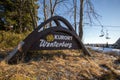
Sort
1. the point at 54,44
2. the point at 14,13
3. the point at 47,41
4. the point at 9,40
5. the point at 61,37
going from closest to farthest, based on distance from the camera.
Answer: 1. the point at 47,41
2. the point at 54,44
3. the point at 61,37
4. the point at 9,40
5. the point at 14,13

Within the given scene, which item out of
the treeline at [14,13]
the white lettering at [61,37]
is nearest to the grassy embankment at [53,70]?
the white lettering at [61,37]

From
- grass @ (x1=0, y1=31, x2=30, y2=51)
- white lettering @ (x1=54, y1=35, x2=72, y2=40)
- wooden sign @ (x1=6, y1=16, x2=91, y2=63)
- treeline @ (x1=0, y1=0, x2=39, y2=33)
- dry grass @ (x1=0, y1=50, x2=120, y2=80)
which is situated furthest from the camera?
treeline @ (x1=0, y1=0, x2=39, y2=33)

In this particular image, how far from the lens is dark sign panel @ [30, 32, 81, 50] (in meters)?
9.78

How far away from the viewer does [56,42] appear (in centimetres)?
1059

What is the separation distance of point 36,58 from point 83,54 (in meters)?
3.30

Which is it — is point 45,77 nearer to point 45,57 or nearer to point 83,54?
point 45,57

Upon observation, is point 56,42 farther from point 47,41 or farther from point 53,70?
point 53,70

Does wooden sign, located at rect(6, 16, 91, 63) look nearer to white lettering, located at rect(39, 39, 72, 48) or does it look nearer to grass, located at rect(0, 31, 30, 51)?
white lettering, located at rect(39, 39, 72, 48)

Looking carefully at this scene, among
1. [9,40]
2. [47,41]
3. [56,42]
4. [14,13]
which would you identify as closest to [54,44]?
[56,42]

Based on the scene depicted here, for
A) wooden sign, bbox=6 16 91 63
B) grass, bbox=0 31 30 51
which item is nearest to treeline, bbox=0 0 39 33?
grass, bbox=0 31 30 51

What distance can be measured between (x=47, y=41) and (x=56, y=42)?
0.65 m

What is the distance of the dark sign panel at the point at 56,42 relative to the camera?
9.78m

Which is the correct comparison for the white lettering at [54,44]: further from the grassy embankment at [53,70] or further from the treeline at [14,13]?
the treeline at [14,13]

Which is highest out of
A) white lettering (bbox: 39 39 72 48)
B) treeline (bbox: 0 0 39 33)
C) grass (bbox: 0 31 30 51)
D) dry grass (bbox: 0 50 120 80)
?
treeline (bbox: 0 0 39 33)
